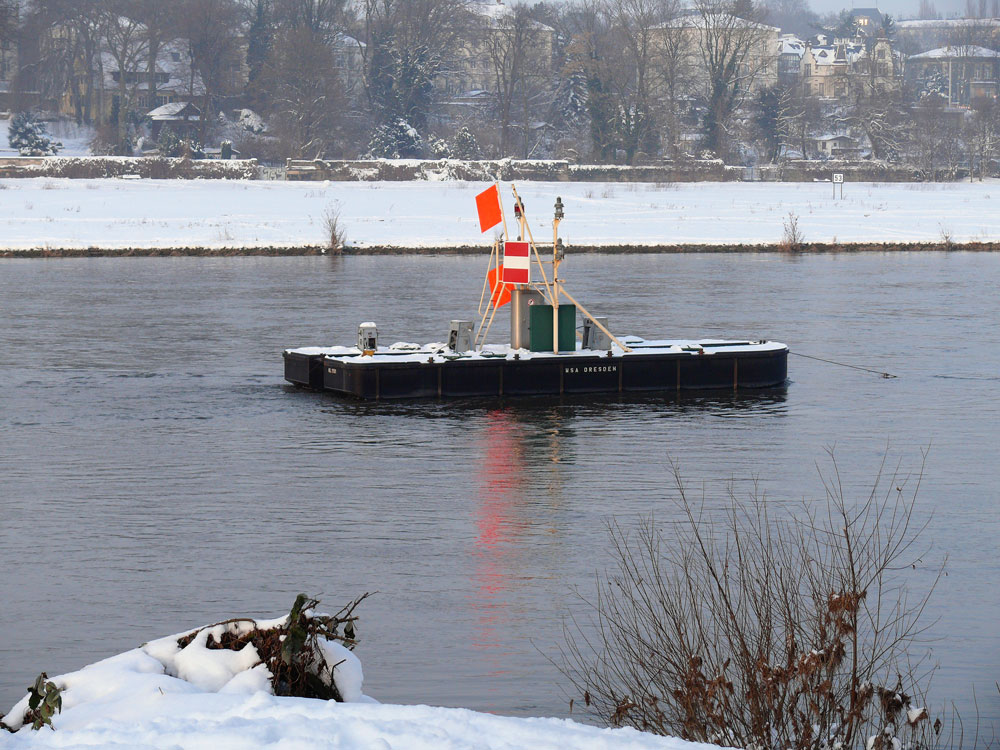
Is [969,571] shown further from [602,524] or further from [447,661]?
[447,661]

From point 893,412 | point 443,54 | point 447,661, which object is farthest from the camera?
point 443,54

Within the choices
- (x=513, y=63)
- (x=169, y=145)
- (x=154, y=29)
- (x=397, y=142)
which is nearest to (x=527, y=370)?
(x=169, y=145)

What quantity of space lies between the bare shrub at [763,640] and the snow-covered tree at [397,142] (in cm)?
9367

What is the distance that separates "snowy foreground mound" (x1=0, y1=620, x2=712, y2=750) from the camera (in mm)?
6824

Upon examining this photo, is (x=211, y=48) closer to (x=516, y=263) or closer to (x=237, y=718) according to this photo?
(x=516, y=263)

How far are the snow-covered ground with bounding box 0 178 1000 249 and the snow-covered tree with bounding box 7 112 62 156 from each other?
20497 millimetres

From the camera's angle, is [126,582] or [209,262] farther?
[209,262]

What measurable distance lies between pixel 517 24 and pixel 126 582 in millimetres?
123970

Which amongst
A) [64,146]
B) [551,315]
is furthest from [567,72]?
[551,315]

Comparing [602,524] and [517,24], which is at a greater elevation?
[517,24]

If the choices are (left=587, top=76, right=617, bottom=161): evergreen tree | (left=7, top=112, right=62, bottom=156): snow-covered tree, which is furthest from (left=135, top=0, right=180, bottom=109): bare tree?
(left=587, top=76, right=617, bottom=161): evergreen tree

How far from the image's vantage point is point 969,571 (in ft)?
43.9

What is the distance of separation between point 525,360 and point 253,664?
15898 millimetres

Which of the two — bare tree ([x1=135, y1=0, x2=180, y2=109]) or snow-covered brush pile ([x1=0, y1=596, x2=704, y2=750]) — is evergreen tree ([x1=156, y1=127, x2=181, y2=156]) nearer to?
bare tree ([x1=135, y1=0, x2=180, y2=109])
